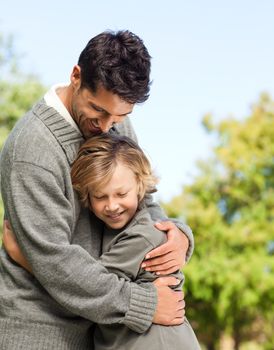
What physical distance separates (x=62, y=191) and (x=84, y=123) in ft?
0.97

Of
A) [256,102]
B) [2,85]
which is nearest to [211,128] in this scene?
[256,102]

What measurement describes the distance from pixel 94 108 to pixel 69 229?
471 millimetres

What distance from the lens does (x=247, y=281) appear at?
1941 cm

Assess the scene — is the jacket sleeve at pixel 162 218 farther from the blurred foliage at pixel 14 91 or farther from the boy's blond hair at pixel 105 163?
the blurred foliage at pixel 14 91

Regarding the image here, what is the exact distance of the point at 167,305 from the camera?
3.02 m

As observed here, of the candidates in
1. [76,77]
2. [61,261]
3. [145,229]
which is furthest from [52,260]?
[76,77]

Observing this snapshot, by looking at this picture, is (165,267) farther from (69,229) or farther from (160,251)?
(69,229)

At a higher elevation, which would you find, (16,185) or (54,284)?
(16,185)

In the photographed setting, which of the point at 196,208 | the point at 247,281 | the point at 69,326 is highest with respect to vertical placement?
the point at 69,326

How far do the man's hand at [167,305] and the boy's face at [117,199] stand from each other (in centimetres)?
28

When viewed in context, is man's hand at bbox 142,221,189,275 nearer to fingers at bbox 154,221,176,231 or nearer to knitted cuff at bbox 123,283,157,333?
fingers at bbox 154,221,176,231

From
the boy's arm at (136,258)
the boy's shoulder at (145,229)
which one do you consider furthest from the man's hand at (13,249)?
the boy's shoulder at (145,229)

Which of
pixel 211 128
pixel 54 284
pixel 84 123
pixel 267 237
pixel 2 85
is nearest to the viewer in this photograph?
pixel 54 284

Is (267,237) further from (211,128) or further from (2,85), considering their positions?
(2,85)
